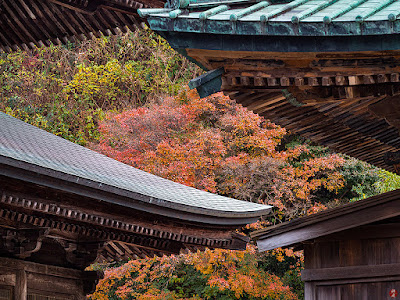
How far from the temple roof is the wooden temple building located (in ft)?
7.47

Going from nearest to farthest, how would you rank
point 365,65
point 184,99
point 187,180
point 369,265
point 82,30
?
point 365,65
point 369,265
point 82,30
point 187,180
point 184,99

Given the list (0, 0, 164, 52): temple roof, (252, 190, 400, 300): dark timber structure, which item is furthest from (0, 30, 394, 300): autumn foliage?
(252, 190, 400, 300): dark timber structure

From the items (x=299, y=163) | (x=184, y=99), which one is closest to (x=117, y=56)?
(x=184, y=99)

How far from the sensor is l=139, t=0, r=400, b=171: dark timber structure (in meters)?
3.11

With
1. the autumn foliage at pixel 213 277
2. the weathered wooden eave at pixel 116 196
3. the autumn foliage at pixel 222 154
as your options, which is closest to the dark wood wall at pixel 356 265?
the weathered wooden eave at pixel 116 196

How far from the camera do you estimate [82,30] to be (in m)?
6.42

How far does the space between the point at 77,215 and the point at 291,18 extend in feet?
9.50

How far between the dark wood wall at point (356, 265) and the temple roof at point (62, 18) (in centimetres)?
291

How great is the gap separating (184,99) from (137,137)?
243cm

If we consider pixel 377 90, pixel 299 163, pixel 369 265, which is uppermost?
pixel 299 163

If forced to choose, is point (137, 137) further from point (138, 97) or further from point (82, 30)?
point (82, 30)

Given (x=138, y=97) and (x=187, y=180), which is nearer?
(x=187, y=180)

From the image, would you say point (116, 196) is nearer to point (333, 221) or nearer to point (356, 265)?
point (333, 221)

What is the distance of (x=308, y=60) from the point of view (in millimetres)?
3482
